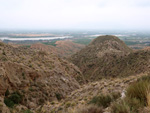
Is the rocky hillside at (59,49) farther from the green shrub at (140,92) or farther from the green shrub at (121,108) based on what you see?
the green shrub at (121,108)

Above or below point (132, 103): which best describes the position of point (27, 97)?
below

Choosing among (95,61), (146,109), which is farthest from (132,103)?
(95,61)

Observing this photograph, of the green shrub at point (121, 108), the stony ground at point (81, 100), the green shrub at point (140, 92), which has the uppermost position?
the green shrub at point (140, 92)

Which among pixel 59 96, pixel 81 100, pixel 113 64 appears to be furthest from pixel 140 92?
pixel 113 64

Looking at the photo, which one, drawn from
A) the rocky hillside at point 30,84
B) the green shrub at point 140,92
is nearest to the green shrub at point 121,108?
the green shrub at point 140,92

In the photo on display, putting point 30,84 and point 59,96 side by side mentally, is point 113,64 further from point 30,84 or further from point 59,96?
point 30,84

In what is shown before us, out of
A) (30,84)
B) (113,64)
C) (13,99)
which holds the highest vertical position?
(30,84)

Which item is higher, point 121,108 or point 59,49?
point 121,108

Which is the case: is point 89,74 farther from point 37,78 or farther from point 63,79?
point 37,78

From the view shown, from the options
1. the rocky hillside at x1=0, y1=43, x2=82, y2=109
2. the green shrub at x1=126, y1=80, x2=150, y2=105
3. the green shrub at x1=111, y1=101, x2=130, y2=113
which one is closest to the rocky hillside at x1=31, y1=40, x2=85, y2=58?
the rocky hillside at x1=0, y1=43, x2=82, y2=109

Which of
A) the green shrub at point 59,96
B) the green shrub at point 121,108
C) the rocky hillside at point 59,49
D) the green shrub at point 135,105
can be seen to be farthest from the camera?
the rocky hillside at point 59,49

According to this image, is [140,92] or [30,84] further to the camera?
[30,84]
